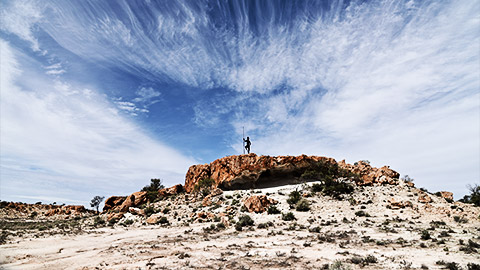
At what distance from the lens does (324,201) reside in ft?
90.5

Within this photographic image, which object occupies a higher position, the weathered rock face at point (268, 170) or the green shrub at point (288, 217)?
the weathered rock face at point (268, 170)

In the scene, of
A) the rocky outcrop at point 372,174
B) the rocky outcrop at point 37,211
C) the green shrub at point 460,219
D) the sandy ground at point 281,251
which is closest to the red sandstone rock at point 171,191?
the sandy ground at point 281,251

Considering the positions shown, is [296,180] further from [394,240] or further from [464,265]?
[464,265]

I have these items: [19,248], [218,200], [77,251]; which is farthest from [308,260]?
[218,200]

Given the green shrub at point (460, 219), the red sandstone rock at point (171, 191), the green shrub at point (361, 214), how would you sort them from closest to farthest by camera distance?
1. the green shrub at point (460, 219)
2. the green shrub at point (361, 214)
3. the red sandstone rock at point (171, 191)

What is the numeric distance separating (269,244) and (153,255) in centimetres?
655

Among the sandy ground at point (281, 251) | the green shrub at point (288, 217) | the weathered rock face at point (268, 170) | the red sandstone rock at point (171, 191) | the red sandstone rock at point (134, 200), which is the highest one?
the weathered rock face at point (268, 170)

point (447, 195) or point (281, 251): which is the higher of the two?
point (447, 195)

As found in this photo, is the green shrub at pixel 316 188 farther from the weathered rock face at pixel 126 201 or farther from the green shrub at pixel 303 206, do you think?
the weathered rock face at pixel 126 201

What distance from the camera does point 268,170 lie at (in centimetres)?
3453

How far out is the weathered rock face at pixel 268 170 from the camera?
34.0 metres

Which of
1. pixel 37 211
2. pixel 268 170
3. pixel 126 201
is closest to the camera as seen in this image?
pixel 268 170

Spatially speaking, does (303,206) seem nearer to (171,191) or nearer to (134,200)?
(171,191)

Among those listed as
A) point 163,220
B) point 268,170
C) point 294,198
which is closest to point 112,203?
point 163,220
